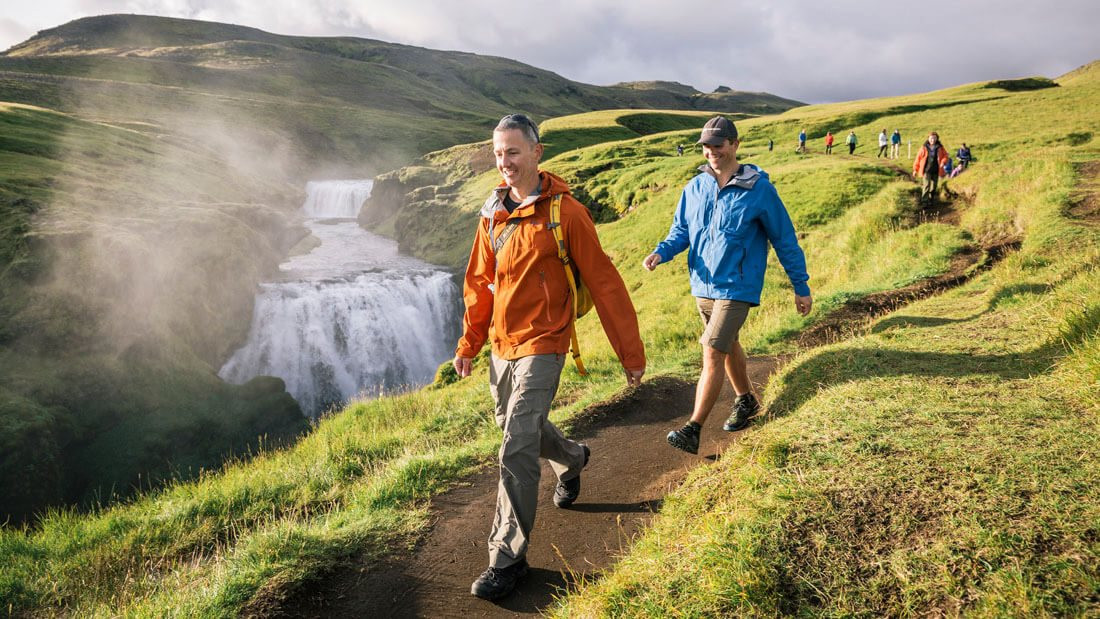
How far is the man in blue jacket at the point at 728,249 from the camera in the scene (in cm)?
518

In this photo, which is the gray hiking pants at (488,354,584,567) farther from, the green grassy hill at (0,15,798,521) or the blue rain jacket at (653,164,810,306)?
the green grassy hill at (0,15,798,521)

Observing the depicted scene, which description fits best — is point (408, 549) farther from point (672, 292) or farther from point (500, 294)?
point (672, 292)

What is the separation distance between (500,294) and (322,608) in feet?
8.87

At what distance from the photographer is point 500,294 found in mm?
4336

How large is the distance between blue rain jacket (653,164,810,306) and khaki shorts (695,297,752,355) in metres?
0.07

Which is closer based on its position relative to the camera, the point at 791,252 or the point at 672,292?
the point at 791,252

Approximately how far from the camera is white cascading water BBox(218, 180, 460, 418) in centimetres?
2605

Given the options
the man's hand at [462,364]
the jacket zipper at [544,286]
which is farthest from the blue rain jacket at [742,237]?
the man's hand at [462,364]

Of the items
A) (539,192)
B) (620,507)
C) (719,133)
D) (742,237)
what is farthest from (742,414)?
(539,192)

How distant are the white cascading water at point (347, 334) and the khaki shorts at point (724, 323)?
65.6ft

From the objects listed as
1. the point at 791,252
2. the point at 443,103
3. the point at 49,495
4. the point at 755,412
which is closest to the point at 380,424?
the point at 755,412

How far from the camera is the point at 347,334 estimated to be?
2756 cm

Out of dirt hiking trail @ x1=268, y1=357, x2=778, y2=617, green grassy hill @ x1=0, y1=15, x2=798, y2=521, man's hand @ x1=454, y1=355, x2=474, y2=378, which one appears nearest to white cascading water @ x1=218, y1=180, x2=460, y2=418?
green grassy hill @ x1=0, y1=15, x2=798, y2=521

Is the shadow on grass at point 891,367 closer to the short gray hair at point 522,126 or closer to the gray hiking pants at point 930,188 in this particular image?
the short gray hair at point 522,126
